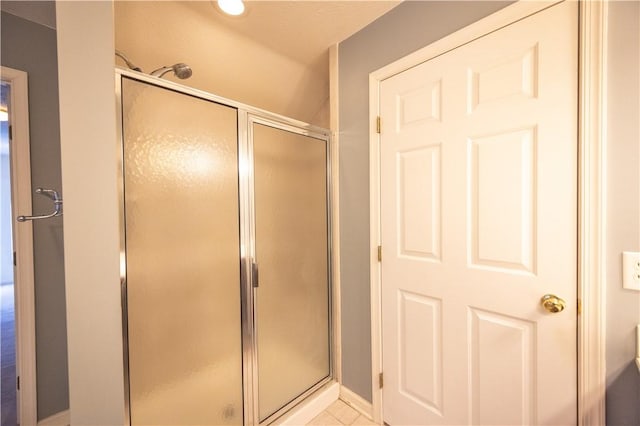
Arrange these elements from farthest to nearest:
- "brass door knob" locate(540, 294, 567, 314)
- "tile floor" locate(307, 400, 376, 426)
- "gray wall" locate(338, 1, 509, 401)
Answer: "tile floor" locate(307, 400, 376, 426), "gray wall" locate(338, 1, 509, 401), "brass door knob" locate(540, 294, 567, 314)

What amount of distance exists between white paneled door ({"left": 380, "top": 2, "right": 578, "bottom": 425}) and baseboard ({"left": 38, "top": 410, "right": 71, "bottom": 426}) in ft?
6.07

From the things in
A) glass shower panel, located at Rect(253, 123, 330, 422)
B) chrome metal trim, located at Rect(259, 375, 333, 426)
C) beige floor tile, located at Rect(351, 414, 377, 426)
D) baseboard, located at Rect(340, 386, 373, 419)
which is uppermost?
glass shower panel, located at Rect(253, 123, 330, 422)

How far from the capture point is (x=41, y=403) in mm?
1328

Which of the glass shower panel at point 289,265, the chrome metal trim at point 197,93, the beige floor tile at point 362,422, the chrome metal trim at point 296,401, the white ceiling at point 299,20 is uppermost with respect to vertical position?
the white ceiling at point 299,20

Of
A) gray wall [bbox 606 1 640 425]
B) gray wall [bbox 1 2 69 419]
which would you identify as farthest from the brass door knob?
gray wall [bbox 1 2 69 419]

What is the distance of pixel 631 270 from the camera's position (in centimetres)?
74

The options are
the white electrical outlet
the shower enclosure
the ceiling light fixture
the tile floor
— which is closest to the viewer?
the white electrical outlet

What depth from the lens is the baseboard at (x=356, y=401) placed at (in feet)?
4.72

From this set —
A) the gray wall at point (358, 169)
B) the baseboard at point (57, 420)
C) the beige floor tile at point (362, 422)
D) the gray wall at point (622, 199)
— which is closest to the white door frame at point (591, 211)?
the gray wall at point (622, 199)

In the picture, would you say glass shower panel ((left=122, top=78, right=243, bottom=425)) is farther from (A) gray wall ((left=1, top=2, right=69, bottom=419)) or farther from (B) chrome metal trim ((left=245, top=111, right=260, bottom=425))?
(A) gray wall ((left=1, top=2, right=69, bottom=419))

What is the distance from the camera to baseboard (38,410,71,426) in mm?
1333

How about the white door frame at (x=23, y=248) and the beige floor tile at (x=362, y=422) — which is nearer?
the white door frame at (x=23, y=248)

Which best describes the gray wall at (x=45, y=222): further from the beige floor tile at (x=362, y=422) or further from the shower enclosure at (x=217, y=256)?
the beige floor tile at (x=362, y=422)

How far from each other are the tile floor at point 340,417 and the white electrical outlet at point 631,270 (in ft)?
4.46
